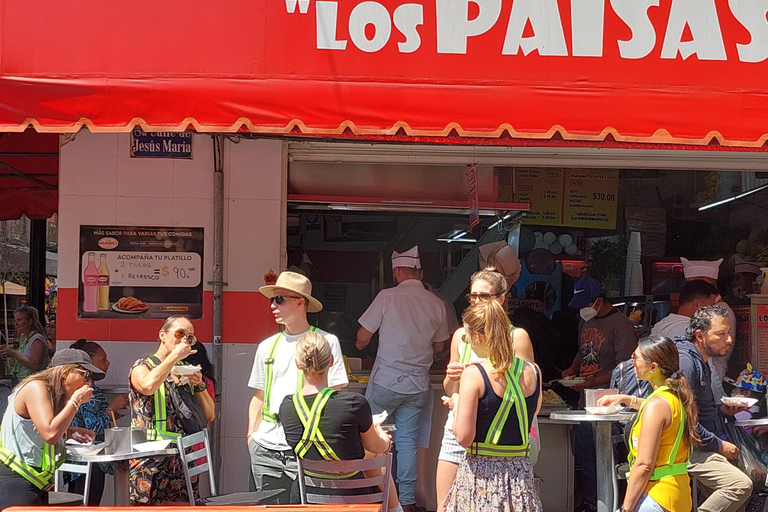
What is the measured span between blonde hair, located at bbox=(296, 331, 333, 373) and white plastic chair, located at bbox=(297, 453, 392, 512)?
17.8 inches

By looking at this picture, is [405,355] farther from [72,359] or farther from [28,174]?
[28,174]

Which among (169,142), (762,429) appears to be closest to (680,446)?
(762,429)

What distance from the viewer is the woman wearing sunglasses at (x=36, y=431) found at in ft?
14.2

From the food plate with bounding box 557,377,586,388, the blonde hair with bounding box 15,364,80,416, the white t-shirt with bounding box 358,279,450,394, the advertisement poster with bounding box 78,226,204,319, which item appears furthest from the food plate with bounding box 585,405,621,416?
the advertisement poster with bounding box 78,226,204,319

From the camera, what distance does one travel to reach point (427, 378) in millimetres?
6324

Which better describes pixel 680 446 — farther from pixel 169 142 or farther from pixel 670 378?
pixel 169 142

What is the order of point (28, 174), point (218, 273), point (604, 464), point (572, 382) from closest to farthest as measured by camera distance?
point (604, 464), point (218, 273), point (572, 382), point (28, 174)

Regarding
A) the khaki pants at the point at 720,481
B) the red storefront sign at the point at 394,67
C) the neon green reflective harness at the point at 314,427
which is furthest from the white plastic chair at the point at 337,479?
the khaki pants at the point at 720,481

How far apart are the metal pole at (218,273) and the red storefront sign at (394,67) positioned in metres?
1.50

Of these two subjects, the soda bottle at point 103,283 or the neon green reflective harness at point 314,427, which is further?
the soda bottle at point 103,283

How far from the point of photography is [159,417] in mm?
4812

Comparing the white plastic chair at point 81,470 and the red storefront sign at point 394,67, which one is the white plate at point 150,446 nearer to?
the white plastic chair at point 81,470

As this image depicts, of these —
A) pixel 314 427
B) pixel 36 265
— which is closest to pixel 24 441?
pixel 314 427

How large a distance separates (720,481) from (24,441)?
401cm
